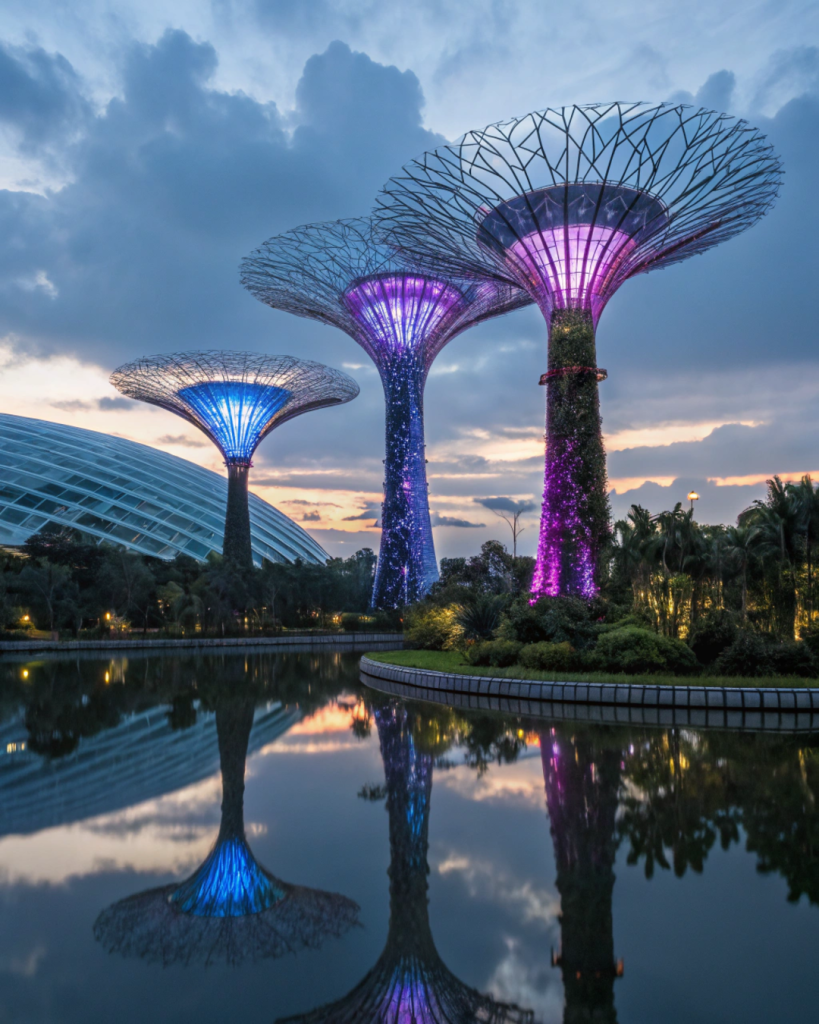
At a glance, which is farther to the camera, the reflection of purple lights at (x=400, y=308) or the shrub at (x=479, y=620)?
the reflection of purple lights at (x=400, y=308)

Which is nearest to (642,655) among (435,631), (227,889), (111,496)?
(435,631)

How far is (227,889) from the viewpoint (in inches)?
224

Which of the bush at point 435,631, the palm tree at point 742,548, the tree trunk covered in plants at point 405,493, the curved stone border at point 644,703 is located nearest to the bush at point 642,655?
the curved stone border at point 644,703

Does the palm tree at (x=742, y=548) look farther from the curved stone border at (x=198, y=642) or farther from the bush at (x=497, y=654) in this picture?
the curved stone border at (x=198, y=642)

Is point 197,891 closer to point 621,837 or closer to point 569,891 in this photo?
point 569,891

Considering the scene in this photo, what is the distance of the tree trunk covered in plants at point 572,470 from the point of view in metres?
24.3

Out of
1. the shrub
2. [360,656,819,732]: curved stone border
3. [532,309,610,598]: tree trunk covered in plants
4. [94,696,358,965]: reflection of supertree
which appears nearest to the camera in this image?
[94,696,358,965]: reflection of supertree

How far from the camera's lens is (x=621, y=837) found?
652cm

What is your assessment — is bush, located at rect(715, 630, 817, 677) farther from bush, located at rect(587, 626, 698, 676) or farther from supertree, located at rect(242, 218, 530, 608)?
supertree, located at rect(242, 218, 530, 608)

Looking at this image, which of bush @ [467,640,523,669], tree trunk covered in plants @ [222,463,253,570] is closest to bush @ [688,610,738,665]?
bush @ [467,640,523,669]

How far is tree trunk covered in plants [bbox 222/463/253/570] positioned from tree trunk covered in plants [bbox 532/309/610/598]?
30.7m

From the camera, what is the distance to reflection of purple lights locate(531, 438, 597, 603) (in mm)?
24125

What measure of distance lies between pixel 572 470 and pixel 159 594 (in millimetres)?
30608

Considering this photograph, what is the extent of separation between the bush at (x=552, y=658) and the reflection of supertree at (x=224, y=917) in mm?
11974
